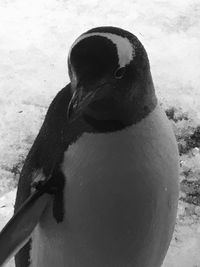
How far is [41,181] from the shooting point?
3.90 ft

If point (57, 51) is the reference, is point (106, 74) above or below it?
above

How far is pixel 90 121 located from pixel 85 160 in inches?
3.5

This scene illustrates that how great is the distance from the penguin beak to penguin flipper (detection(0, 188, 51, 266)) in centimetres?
23

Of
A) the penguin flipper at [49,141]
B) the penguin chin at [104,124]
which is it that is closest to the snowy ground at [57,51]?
the penguin flipper at [49,141]

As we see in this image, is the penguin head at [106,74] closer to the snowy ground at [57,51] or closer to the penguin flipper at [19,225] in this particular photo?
the penguin flipper at [19,225]

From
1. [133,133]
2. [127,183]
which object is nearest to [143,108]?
[133,133]

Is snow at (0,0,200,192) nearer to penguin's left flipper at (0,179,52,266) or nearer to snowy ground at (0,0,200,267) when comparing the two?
snowy ground at (0,0,200,267)

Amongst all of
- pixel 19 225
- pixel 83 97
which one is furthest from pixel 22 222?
pixel 83 97

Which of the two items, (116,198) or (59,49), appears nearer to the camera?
(116,198)

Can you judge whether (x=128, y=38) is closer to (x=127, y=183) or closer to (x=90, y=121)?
(x=90, y=121)

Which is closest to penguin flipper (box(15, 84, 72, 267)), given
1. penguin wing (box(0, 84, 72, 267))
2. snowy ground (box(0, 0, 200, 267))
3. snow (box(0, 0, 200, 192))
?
penguin wing (box(0, 84, 72, 267))

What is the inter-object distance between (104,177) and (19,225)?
20cm

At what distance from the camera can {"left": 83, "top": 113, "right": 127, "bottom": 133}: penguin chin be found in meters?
1.10

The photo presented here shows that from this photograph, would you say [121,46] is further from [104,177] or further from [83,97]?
[104,177]
